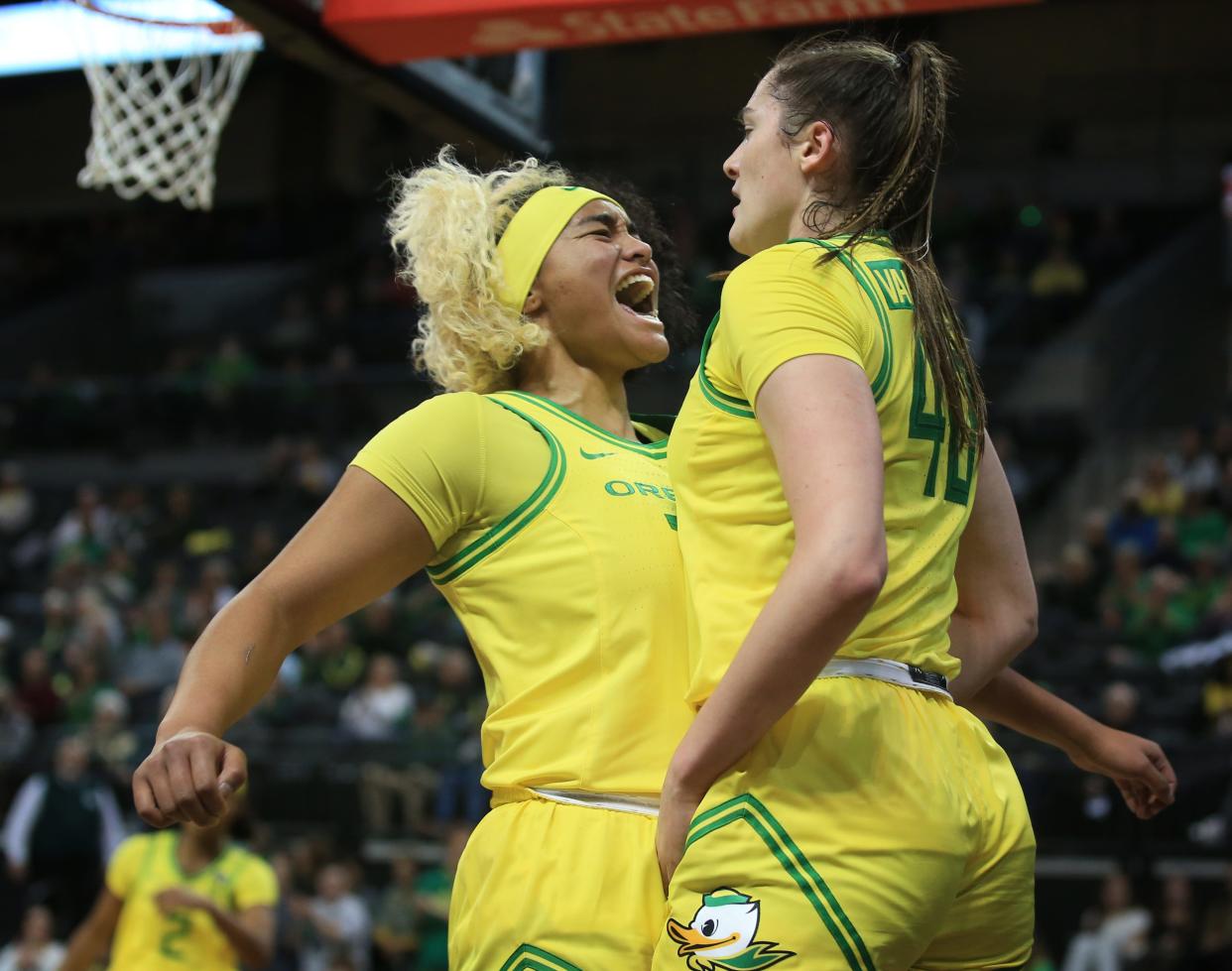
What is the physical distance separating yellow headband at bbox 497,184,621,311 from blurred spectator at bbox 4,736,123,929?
25.1 feet

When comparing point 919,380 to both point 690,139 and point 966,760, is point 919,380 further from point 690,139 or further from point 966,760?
point 690,139

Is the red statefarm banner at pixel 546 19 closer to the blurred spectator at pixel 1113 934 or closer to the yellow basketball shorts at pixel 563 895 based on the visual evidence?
the yellow basketball shorts at pixel 563 895

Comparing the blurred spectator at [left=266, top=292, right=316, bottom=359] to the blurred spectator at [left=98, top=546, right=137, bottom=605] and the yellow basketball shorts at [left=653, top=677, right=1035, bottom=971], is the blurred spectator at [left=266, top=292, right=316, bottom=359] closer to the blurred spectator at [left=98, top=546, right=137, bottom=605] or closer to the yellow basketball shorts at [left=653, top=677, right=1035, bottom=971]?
the blurred spectator at [left=98, top=546, right=137, bottom=605]

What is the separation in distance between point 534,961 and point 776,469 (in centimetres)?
87

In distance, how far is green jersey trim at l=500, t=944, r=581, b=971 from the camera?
248 centimetres

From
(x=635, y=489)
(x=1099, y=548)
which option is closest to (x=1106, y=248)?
(x=1099, y=548)

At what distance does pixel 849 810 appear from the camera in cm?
202

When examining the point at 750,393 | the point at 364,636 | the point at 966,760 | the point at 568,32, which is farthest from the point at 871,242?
the point at 364,636

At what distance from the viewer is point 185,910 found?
5.81 m

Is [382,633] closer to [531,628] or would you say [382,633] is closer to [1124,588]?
[1124,588]

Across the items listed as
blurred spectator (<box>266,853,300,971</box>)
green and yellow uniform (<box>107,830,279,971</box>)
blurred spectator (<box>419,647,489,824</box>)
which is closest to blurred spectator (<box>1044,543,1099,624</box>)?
blurred spectator (<box>419,647,489,824</box>)

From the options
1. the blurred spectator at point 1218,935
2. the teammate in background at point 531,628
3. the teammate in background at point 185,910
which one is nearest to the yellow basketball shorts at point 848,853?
the teammate in background at point 531,628

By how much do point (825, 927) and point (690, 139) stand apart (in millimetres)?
16927

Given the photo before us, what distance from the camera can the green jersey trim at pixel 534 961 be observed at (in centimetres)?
248
